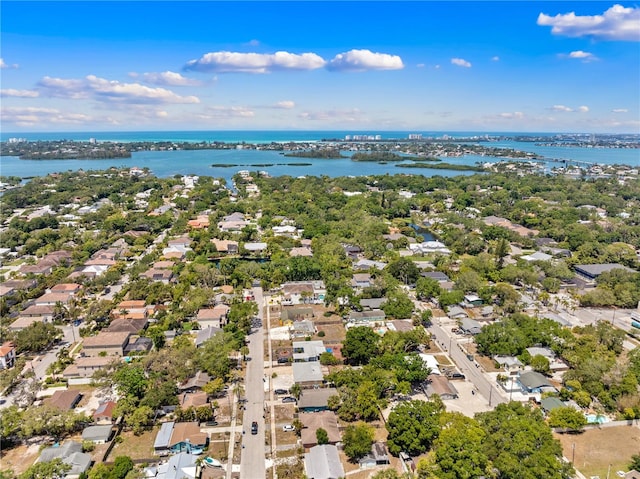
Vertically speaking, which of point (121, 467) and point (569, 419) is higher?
point (121, 467)

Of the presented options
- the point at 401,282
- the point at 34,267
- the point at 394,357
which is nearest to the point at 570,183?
the point at 401,282

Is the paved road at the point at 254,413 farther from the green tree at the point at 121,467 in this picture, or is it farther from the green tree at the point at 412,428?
the green tree at the point at 412,428

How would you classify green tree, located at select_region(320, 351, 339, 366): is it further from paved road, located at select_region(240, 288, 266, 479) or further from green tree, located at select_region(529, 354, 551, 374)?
green tree, located at select_region(529, 354, 551, 374)

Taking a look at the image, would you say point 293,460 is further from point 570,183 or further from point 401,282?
point 570,183

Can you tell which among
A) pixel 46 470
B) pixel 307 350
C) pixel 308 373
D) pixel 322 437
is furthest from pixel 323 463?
pixel 46 470

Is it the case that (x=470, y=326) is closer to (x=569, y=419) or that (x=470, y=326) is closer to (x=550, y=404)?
(x=550, y=404)

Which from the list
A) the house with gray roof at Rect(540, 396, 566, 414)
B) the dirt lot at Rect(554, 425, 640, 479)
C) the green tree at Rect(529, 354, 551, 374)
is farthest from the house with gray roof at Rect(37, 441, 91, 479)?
the green tree at Rect(529, 354, 551, 374)
